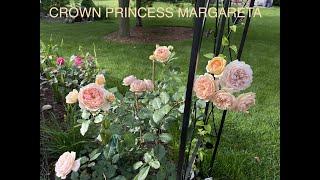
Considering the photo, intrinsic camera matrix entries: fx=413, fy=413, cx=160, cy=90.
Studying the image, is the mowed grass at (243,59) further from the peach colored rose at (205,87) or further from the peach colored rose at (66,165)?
the peach colored rose at (66,165)

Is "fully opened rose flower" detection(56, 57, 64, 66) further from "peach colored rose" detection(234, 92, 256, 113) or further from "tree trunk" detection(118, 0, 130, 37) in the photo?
"peach colored rose" detection(234, 92, 256, 113)

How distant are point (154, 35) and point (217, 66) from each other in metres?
0.32

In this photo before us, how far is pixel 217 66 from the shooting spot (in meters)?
1.01

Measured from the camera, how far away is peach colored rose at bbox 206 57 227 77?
3.32 feet

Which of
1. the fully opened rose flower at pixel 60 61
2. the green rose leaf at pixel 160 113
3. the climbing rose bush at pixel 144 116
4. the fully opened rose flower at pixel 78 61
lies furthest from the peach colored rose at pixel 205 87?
the fully opened rose flower at pixel 60 61

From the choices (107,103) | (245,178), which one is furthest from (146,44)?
(245,178)

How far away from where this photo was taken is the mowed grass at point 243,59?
1224mm

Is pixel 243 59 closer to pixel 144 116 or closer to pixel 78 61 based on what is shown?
pixel 144 116

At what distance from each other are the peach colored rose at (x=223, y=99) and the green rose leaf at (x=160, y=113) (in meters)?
0.15

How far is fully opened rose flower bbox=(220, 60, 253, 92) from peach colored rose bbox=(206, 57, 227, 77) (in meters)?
0.01

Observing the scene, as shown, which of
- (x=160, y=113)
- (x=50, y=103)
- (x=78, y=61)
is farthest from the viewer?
(x=50, y=103)

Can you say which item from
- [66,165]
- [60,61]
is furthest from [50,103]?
[66,165]
